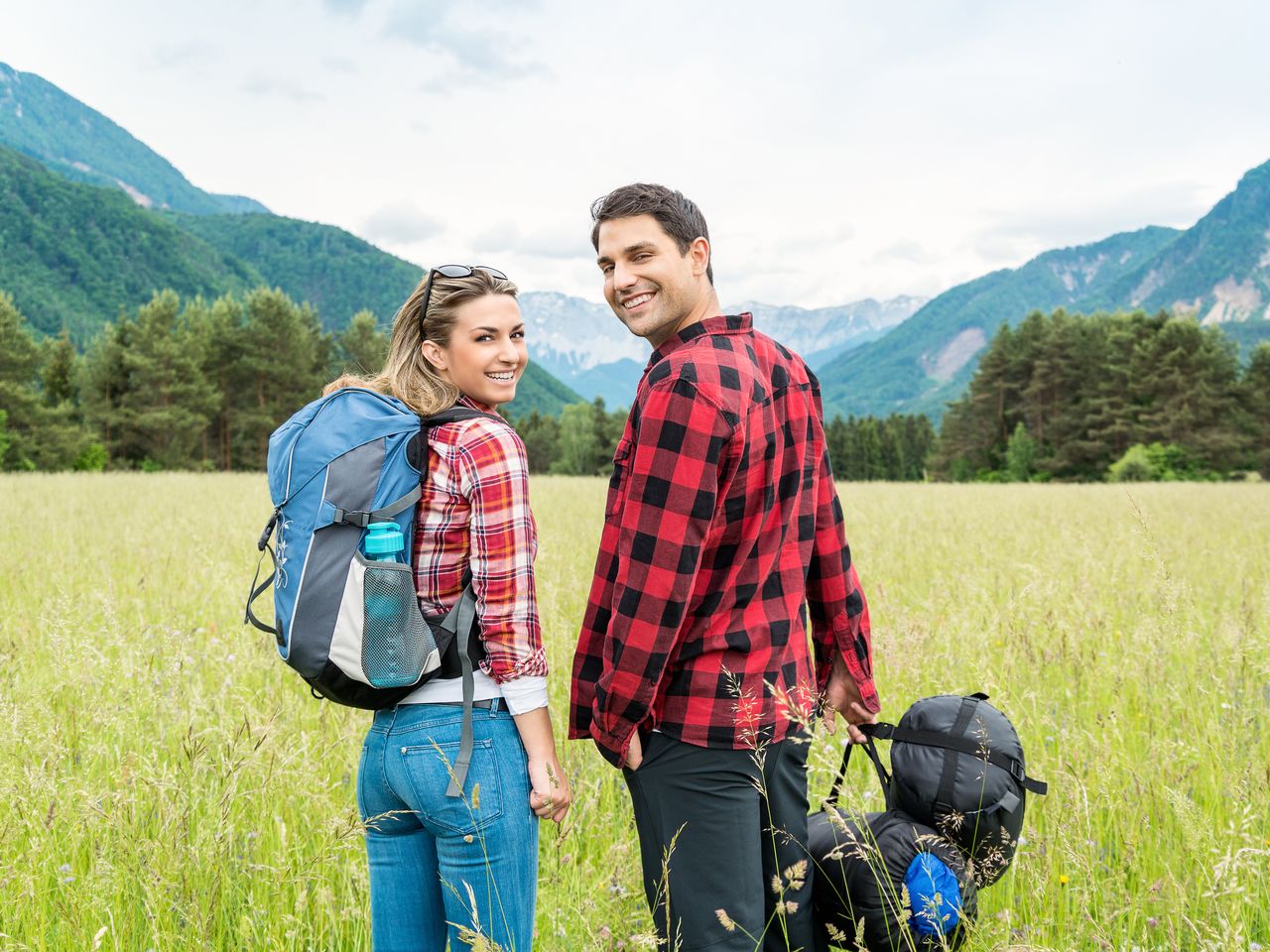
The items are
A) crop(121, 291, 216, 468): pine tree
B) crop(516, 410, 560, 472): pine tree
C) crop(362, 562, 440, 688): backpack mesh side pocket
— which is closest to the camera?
crop(362, 562, 440, 688): backpack mesh side pocket

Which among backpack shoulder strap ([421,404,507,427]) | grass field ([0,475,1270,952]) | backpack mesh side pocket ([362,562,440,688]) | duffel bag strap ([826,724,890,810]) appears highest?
backpack shoulder strap ([421,404,507,427])

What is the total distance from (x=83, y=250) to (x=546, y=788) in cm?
18940

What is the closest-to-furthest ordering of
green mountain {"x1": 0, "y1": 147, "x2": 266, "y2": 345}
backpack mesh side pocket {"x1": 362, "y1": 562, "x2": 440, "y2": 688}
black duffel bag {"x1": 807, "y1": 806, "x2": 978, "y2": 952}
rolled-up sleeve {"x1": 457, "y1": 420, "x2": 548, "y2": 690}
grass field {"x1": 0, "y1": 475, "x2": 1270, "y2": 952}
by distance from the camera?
1. backpack mesh side pocket {"x1": 362, "y1": 562, "x2": 440, "y2": 688}
2. rolled-up sleeve {"x1": 457, "y1": 420, "x2": 548, "y2": 690}
3. black duffel bag {"x1": 807, "y1": 806, "x2": 978, "y2": 952}
4. grass field {"x1": 0, "y1": 475, "x2": 1270, "y2": 952}
5. green mountain {"x1": 0, "y1": 147, "x2": 266, "y2": 345}

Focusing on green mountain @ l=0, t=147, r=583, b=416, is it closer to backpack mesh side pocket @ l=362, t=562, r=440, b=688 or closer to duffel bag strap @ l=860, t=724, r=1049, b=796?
duffel bag strap @ l=860, t=724, r=1049, b=796

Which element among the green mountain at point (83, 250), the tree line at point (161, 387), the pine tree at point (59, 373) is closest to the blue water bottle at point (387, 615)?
the tree line at point (161, 387)

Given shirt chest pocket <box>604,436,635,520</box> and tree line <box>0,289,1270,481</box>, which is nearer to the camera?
shirt chest pocket <box>604,436,635,520</box>

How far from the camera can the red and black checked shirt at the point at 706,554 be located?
1.69 m

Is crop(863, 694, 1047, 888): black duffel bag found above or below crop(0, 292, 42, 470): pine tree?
below

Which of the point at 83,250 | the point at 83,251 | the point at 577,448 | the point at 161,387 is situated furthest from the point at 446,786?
the point at 83,250

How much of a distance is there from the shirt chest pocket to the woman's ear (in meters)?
0.50

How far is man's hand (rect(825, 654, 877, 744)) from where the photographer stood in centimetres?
235

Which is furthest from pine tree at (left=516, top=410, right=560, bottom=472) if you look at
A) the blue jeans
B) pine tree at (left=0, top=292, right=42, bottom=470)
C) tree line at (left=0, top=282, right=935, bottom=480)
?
the blue jeans

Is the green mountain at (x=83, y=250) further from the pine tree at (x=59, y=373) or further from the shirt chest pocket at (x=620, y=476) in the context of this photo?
the shirt chest pocket at (x=620, y=476)

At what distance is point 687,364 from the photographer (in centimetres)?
171
